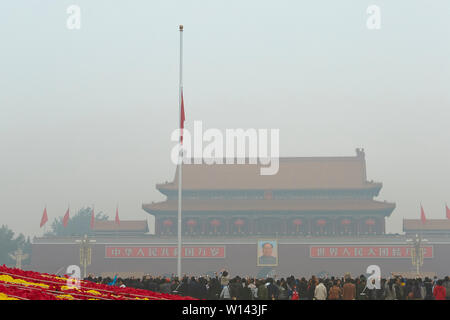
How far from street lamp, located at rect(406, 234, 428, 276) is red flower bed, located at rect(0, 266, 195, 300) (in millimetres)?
36095

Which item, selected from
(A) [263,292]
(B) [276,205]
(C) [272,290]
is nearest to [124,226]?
(B) [276,205]

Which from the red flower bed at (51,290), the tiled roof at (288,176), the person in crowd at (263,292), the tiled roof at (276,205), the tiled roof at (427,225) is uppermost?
the tiled roof at (288,176)

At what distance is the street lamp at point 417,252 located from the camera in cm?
4219

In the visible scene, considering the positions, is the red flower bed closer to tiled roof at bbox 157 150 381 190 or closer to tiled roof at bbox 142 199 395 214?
tiled roof at bbox 142 199 395 214

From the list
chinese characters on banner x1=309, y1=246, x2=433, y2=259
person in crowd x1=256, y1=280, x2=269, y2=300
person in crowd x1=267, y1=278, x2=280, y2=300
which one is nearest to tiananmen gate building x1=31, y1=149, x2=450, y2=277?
chinese characters on banner x1=309, y1=246, x2=433, y2=259

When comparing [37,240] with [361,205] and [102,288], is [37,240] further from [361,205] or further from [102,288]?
[102,288]

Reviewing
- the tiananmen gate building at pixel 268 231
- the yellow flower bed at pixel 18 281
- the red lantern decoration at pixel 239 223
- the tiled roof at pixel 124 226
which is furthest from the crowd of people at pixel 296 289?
the tiled roof at pixel 124 226

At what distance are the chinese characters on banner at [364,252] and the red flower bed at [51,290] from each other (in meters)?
36.1

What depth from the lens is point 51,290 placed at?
7.52 metres

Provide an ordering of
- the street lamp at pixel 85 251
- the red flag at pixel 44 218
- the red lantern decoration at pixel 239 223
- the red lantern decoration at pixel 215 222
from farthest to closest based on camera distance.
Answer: the red lantern decoration at pixel 215 222 → the red lantern decoration at pixel 239 223 → the red flag at pixel 44 218 → the street lamp at pixel 85 251

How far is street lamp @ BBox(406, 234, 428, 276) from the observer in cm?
4219

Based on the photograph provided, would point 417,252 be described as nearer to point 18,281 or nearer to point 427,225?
point 427,225

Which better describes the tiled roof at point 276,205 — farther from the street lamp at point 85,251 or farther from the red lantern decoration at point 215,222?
the street lamp at point 85,251

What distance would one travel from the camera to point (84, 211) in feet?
286
